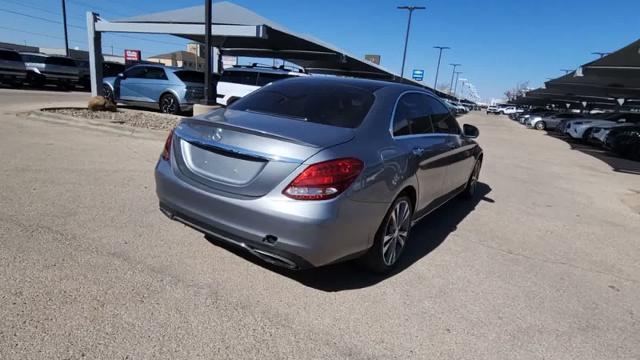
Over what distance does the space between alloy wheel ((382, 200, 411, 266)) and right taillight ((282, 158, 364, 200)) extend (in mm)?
799

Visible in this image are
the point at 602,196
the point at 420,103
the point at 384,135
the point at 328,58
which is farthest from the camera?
the point at 328,58

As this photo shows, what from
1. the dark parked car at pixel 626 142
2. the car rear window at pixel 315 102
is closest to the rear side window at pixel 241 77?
the car rear window at pixel 315 102

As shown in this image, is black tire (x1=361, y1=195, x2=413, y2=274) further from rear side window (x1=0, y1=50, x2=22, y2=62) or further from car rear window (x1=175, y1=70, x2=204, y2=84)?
rear side window (x1=0, y1=50, x2=22, y2=62)

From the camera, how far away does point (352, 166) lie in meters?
2.82

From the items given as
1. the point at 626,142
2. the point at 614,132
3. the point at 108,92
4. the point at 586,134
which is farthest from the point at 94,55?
the point at 586,134

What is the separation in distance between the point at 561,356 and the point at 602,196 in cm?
645

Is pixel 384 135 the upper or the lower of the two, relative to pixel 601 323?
upper

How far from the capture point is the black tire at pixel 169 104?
12.6 metres

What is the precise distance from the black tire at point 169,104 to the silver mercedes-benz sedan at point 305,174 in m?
9.52

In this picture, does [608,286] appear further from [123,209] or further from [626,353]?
[123,209]

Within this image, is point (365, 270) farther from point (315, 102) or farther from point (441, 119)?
point (441, 119)

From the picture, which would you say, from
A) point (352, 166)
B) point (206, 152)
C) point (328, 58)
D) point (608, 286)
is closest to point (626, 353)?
point (608, 286)

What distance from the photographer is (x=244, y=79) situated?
13.9 metres

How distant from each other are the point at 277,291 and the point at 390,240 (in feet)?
3.44
